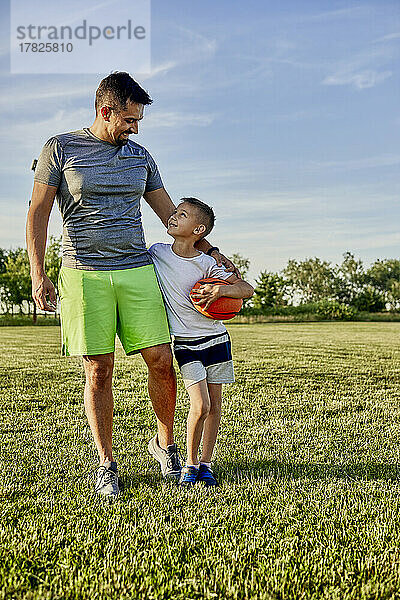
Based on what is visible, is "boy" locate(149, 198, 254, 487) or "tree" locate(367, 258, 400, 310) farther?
"tree" locate(367, 258, 400, 310)

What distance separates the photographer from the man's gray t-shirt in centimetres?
345

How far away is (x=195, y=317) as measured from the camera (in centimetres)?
370

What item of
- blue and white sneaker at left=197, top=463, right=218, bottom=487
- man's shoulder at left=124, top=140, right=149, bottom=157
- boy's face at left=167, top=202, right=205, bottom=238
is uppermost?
man's shoulder at left=124, top=140, right=149, bottom=157

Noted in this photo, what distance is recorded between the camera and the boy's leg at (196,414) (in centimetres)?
355

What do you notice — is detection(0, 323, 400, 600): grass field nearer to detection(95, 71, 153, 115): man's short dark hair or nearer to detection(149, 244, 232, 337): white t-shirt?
detection(149, 244, 232, 337): white t-shirt

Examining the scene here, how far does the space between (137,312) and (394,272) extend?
7085 centimetres

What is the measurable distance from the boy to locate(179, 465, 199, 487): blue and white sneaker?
0.04 meters

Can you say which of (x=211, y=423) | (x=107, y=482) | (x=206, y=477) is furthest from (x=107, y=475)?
(x=211, y=423)

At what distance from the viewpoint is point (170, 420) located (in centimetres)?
376

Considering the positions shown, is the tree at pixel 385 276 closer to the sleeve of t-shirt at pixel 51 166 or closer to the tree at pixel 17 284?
the tree at pixel 17 284

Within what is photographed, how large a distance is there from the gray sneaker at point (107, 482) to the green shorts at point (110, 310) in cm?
63

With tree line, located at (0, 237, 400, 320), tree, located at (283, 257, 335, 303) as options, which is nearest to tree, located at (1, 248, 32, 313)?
tree line, located at (0, 237, 400, 320)

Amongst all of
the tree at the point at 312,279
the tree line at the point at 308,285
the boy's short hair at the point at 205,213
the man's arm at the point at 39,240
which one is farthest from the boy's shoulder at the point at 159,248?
the tree at the point at 312,279

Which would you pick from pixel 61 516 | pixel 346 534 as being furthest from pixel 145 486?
pixel 346 534
